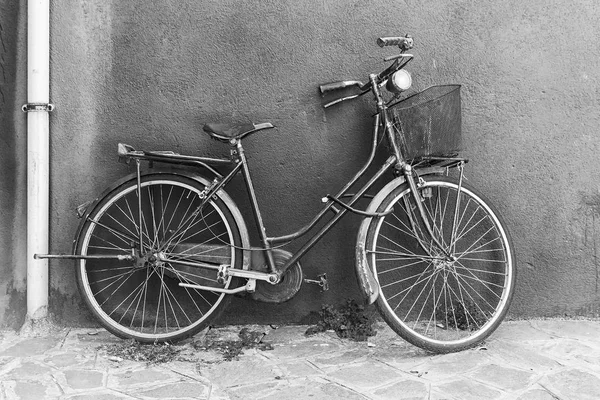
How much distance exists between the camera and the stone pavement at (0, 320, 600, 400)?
3502 mm

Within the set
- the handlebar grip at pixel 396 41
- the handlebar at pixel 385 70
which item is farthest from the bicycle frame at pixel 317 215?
the handlebar grip at pixel 396 41

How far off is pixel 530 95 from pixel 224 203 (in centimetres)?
245

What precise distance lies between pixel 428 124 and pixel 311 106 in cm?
95

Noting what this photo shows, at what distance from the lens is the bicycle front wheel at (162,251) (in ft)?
13.8

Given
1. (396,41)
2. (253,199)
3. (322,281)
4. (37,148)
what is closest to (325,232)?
(322,281)

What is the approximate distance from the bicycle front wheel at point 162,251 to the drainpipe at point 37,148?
0.35 m

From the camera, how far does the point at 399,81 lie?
3.96m

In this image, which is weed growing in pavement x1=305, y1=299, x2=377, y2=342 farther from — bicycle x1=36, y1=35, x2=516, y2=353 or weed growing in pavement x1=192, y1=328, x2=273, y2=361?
weed growing in pavement x1=192, y1=328, x2=273, y2=361

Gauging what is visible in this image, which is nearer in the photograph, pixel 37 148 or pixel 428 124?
pixel 428 124

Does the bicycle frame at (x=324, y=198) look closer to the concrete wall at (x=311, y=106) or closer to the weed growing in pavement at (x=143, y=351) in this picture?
the concrete wall at (x=311, y=106)

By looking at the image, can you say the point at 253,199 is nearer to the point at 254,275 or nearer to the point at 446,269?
the point at 254,275

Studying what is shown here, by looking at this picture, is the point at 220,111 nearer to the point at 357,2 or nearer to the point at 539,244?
the point at 357,2

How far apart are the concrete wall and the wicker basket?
490mm

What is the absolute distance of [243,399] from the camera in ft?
11.3
